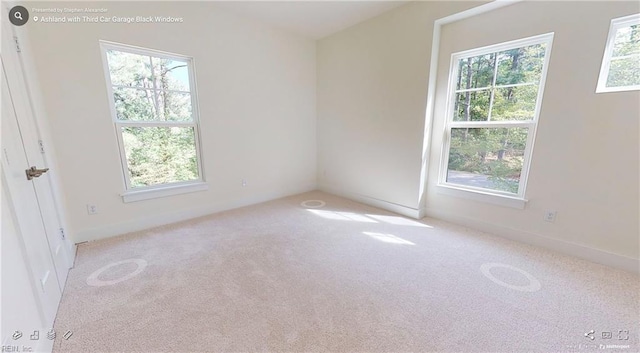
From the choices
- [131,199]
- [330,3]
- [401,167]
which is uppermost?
[330,3]

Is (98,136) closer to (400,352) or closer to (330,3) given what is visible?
(330,3)

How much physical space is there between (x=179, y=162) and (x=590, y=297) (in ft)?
13.2

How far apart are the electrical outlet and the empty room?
0.03ft

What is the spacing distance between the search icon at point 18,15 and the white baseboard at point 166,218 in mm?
Answer: 1851

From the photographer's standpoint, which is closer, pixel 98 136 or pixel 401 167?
pixel 98 136

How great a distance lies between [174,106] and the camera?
2.86m

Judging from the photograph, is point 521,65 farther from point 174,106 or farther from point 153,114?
point 153,114

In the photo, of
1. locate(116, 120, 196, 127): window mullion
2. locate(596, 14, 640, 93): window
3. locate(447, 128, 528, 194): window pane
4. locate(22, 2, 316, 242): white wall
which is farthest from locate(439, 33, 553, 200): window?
locate(116, 120, 196, 127): window mullion

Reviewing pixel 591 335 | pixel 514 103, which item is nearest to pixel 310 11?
pixel 514 103

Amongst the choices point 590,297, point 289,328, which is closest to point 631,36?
point 590,297

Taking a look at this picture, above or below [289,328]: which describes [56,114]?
above

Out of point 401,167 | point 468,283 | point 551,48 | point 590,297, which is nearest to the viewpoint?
point 590,297

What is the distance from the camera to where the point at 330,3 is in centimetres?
282

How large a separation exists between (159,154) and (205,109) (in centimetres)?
77
